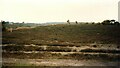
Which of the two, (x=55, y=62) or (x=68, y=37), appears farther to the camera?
(x=68, y=37)

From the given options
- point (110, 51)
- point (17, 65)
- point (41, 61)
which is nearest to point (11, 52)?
point (41, 61)

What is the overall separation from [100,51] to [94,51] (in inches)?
29.7

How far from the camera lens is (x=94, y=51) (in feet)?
119

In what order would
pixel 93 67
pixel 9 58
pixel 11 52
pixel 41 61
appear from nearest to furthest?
pixel 93 67 → pixel 41 61 → pixel 9 58 → pixel 11 52

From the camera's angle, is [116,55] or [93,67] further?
[116,55]

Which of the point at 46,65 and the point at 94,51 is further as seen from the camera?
the point at 94,51

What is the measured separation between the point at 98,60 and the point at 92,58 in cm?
131

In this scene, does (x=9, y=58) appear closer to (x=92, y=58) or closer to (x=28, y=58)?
(x=28, y=58)

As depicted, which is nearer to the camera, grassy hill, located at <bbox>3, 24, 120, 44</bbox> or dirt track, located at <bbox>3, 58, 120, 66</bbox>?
dirt track, located at <bbox>3, 58, 120, 66</bbox>

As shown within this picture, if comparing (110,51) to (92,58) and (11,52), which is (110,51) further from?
(11,52)

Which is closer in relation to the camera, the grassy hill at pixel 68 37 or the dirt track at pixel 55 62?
the dirt track at pixel 55 62

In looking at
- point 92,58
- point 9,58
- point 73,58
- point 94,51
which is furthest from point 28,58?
point 94,51

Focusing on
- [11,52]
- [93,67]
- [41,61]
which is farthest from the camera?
[11,52]

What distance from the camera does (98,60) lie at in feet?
98.2
